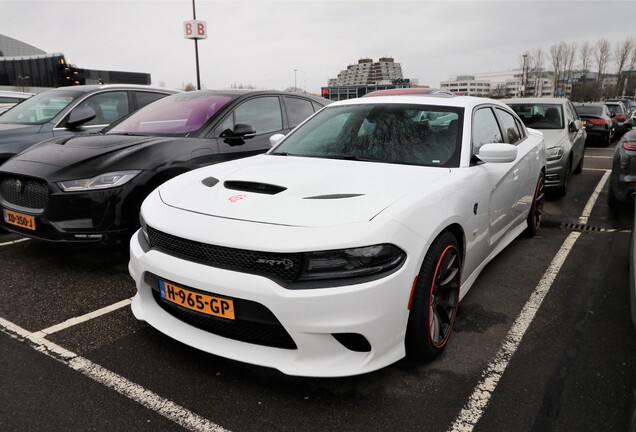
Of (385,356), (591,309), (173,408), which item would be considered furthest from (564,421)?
(173,408)

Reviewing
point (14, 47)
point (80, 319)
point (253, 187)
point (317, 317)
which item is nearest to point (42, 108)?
point (80, 319)

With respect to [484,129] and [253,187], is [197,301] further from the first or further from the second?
[484,129]

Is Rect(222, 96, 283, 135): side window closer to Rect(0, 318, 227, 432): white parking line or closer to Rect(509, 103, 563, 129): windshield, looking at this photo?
Rect(0, 318, 227, 432): white parking line

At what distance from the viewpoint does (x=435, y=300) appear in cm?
254

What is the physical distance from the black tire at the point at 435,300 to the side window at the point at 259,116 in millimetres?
2838

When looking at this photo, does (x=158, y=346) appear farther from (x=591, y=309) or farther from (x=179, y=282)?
(x=591, y=309)

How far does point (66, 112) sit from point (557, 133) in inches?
280

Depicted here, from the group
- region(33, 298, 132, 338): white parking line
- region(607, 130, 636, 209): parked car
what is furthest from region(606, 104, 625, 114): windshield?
region(33, 298, 132, 338): white parking line

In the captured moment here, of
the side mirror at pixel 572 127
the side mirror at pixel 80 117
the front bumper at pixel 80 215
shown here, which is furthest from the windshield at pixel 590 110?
the front bumper at pixel 80 215

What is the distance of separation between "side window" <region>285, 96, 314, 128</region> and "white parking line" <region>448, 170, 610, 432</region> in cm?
319

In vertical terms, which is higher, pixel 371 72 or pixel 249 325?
Answer: pixel 371 72

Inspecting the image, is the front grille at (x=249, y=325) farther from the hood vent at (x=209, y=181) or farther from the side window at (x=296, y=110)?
the side window at (x=296, y=110)

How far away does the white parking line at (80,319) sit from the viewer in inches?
115

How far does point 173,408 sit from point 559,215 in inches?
215
